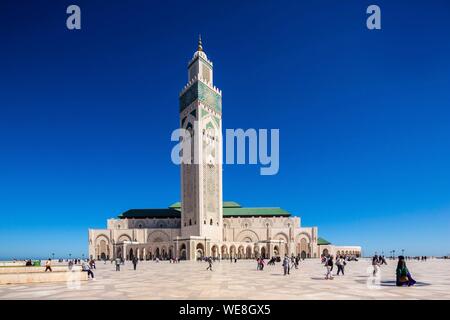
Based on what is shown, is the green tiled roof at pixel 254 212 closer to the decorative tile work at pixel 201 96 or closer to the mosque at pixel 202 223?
the mosque at pixel 202 223

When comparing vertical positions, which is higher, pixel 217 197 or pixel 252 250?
pixel 217 197

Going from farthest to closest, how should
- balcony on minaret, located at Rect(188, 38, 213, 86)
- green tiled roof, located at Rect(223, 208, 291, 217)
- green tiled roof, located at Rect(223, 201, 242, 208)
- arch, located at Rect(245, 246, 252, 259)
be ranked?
1. green tiled roof, located at Rect(223, 201, 242, 208)
2. green tiled roof, located at Rect(223, 208, 291, 217)
3. balcony on minaret, located at Rect(188, 38, 213, 86)
4. arch, located at Rect(245, 246, 252, 259)

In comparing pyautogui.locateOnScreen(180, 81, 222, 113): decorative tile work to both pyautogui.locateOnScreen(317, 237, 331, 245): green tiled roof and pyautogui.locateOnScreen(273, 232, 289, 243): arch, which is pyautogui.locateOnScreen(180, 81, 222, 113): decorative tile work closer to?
pyautogui.locateOnScreen(273, 232, 289, 243): arch

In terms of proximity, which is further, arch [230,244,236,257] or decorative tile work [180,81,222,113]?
arch [230,244,236,257]

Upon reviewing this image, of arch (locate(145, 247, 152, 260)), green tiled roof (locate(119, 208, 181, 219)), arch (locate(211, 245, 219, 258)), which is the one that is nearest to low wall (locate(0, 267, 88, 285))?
arch (locate(211, 245, 219, 258))
